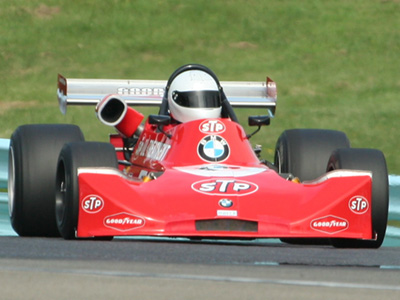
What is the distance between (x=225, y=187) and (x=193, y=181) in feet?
0.92

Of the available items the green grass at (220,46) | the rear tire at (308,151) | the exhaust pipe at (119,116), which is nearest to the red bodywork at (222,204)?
the rear tire at (308,151)

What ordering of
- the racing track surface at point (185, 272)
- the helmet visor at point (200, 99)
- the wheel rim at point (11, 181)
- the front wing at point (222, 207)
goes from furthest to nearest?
the helmet visor at point (200, 99), the wheel rim at point (11, 181), the front wing at point (222, 207), the racing track surface at point (185, 272)

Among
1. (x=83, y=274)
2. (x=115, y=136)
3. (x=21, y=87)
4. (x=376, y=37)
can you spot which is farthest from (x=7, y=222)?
(x=376, y=37)

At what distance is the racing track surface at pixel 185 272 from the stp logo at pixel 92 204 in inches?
15.7

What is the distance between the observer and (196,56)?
1958cm

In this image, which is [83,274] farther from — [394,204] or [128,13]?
[128,13]

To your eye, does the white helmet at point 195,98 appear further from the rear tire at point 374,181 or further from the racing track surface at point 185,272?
the racing track surface at point 185,272

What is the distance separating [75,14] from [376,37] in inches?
198

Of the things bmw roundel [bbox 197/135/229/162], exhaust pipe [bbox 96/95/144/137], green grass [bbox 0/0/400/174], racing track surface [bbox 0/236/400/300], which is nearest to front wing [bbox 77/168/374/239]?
racing track surface [bbox 0/236/400/300]

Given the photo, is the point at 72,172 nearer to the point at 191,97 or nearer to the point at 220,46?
the point at 191,97

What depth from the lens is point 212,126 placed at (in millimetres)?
9367

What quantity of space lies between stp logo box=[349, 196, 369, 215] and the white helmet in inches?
78.8

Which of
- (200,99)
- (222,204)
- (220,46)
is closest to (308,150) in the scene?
(200,99)

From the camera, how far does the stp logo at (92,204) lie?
7.90m
